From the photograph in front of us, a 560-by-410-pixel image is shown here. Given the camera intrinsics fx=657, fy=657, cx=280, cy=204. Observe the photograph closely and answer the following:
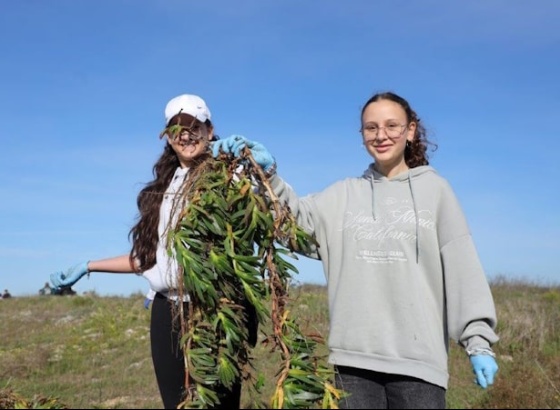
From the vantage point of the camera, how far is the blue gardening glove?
2.90 meters

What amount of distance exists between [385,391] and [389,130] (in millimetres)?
1180

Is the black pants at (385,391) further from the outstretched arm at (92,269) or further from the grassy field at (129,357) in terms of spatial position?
the outstretched arm at (92,269)

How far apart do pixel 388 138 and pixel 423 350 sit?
0.97 m

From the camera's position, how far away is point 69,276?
4.12m

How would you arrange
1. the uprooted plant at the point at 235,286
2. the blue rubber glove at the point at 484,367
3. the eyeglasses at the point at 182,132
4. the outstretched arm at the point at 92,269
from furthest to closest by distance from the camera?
1. the outstretched arm at the point at 92,269
2. the eyeglasses at the point at 182,132
3. the blue rubber glove at the point at 484,367
4. the uprooted plant at the point at 235,286

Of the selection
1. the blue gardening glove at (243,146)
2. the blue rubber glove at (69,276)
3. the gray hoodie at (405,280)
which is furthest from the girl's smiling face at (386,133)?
the blue rubber glove at (69,276)

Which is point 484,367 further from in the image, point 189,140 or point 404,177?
point 189,140

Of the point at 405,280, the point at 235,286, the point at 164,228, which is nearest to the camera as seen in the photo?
the point at 235,286

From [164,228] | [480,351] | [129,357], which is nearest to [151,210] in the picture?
[164,228]

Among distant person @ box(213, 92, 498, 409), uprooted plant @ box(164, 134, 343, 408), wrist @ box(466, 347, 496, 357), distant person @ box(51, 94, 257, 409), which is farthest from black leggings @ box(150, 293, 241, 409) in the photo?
wrist @ box(466, 347, 496, 357)

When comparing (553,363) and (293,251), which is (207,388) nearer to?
(293,251)

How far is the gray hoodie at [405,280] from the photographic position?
2.82 meters

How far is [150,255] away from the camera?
3.44 m

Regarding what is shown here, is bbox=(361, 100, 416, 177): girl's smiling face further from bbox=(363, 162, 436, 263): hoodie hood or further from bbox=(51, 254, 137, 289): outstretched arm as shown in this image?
bbox=(51, 254, 137, 289): outstretched arm
